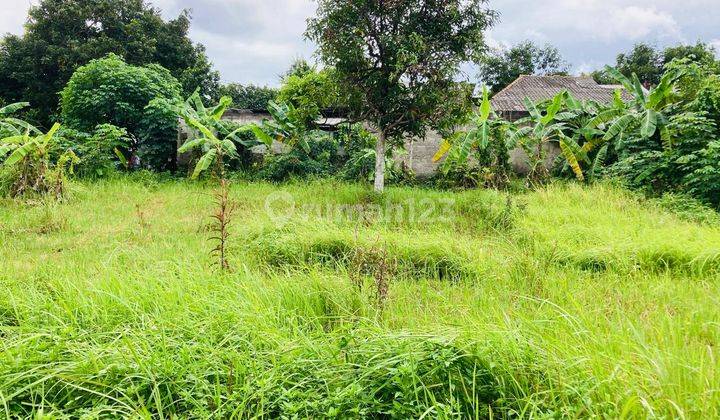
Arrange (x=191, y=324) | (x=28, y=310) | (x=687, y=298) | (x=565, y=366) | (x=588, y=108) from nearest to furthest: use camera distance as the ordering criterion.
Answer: (x=565, y=366)
(x=191, y=324)
(x=28, y=310)
(x=687, y=298)
(x=588, y=108)

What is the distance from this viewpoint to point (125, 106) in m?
11.6

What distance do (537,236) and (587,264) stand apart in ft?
2.52

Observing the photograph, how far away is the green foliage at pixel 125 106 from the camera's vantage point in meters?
11.6

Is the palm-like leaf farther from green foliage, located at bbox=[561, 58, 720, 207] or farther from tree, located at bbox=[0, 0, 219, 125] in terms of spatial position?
tree, located at bbox=[0, 0, 219, 125]

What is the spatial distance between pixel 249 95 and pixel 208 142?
11834 millimetres

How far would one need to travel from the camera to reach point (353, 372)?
1.97m

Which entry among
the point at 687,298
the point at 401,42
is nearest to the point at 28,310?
the point at 687,298

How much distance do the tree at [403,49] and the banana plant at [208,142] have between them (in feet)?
12.7

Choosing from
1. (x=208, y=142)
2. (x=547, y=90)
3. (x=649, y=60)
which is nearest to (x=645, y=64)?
(x=649, y=60)

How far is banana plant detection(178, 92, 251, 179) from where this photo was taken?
9766 millimetres

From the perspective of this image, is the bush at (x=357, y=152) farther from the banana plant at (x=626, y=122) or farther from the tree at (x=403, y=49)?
the banana plant at (x=626, y=122)

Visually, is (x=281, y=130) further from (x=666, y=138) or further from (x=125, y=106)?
(x=666, y=138)

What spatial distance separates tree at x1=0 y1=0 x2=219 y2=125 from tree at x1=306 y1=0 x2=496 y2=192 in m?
13.2

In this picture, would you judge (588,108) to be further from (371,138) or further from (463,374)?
(463,374)
